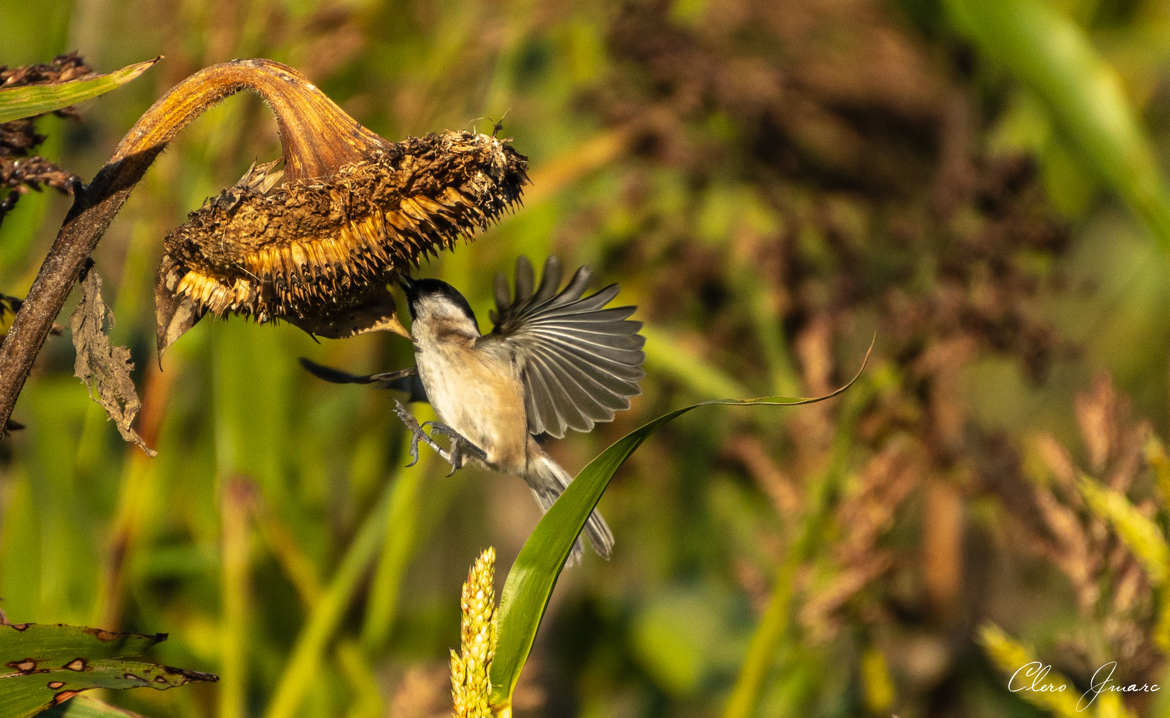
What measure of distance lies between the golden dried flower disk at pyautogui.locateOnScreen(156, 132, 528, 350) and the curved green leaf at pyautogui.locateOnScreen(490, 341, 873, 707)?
0.87ft

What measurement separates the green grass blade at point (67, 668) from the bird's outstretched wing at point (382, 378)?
0.40 m

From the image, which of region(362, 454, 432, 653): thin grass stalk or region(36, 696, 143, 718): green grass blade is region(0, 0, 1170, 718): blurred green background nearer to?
region(362, 454, 432, 653): thin grass stalk

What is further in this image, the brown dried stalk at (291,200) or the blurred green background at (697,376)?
the blurred green background at (697,376)

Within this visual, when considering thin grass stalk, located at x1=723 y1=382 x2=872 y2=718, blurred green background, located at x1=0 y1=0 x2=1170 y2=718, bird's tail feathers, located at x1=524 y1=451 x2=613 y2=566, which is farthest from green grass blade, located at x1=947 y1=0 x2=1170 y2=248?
bird's tail feathers, located at x1=524 y1=451 x2=613 y2=566

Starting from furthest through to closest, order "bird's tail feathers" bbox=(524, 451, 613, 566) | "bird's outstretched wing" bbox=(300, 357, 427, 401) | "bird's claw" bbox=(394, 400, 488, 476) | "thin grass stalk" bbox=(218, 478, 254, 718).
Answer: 1. "thin grass stalk" bbox=(218, 478, 254, 718)
2. "bird's tail feathers" bbox=(524, 451, 613, 566)
3. "bird's claw" bbox=(394, 400, 488, 476)
4. "bird's outstretched wing" bbox=(300, 357, 427, 401)

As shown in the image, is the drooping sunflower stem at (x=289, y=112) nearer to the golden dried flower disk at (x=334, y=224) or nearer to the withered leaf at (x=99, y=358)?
the golden dried flower disk at (x=334, y=224)

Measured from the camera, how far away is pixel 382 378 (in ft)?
5.01

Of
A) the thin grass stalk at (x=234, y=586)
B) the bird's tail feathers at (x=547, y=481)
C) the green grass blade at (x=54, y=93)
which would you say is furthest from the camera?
the thin grass stalk at (x=234, y=586)

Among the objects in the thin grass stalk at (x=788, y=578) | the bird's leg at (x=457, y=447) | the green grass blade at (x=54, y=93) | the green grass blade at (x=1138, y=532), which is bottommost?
the green grass blade at (x=1138, y=532)

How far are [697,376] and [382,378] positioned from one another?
101 cm

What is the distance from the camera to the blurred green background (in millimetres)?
2125

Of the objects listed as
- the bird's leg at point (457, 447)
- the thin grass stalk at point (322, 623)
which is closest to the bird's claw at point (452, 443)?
the bird's leg at point (457, 447)

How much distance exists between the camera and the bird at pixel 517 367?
4.73 feet

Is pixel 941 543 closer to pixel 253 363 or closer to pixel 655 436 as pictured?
pixel 655 436
